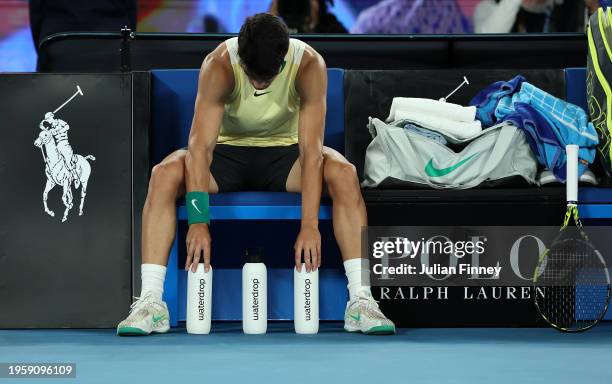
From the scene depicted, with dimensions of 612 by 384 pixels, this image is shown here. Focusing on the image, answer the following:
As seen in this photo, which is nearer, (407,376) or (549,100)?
(407,376)

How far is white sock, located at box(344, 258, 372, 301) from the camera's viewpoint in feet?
12.1

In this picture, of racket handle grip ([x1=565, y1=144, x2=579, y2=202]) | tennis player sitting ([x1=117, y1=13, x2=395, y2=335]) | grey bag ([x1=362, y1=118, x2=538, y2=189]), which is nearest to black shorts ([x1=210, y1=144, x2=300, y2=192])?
tennis player sitting ([x1=117, y1=13, x2=395, y2=335])

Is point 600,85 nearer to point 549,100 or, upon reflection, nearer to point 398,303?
point 549,100

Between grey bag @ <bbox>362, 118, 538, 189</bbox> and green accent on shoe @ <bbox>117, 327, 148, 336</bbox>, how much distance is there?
98cm

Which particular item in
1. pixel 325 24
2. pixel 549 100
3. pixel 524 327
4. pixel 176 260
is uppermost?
pixel 325 24

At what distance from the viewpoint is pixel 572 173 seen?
3656 millimetres

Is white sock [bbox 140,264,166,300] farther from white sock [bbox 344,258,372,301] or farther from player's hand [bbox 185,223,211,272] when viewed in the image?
white sock [bbox 344,258,372,301]

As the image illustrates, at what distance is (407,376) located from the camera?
2598 mm

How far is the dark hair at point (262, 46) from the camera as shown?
343 cm

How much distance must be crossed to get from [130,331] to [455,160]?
1.28 m

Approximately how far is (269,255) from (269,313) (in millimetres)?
227

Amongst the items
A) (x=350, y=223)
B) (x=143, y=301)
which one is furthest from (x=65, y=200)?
(x=350, y=223)

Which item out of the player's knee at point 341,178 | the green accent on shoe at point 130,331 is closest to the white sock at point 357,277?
the player's knee at point 341,178

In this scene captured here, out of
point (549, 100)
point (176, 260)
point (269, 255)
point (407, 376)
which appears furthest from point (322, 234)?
point (407, 376)
